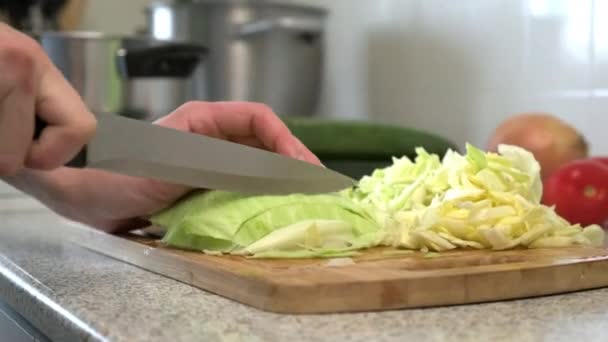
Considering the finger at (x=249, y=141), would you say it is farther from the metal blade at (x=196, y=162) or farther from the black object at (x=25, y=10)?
the black object at (x=25, y=10)

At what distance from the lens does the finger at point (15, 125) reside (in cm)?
65

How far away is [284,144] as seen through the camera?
35.6 inches

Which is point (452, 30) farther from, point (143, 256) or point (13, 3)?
point (143, 256)

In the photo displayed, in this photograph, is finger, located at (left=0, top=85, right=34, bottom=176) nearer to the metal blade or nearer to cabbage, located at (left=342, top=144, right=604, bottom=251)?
the metal blade

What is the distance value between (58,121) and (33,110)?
0.07ft

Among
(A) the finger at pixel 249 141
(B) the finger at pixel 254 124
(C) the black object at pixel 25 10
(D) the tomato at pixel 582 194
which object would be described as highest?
(C) the black object at pixel 25 10

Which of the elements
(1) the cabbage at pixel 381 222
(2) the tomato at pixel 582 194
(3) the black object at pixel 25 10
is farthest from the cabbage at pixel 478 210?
(3) the black object at pixel 25 10

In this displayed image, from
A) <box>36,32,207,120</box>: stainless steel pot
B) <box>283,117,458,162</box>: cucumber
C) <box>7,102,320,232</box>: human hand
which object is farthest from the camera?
<box>36,32,207,120</box>: stainless steel pot

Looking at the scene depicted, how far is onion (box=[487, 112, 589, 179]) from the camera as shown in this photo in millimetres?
1293

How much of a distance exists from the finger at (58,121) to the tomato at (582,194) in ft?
2.19

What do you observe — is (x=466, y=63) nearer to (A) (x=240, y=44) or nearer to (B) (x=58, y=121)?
(A) (x=240, y=44)

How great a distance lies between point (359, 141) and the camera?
4.70 ft

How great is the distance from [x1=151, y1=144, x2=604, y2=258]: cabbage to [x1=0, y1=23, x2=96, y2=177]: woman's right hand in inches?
6.9

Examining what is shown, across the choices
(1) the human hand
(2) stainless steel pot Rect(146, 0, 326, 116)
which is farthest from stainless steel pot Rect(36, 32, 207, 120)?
(1) the human hand
